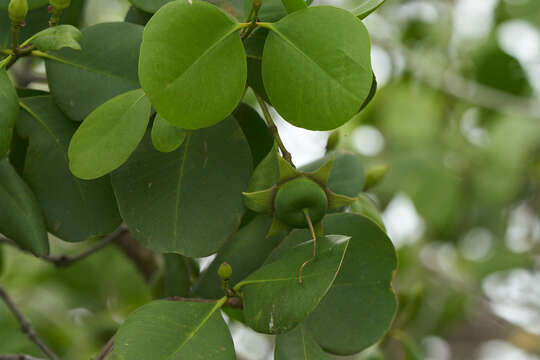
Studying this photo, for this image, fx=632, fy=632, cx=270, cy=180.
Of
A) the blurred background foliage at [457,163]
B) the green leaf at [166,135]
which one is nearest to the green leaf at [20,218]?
the green leaf at [166,135]

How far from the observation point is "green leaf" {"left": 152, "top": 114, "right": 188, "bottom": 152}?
0.46 metres

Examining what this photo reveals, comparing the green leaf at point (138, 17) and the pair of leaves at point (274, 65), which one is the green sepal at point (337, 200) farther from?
the green leaf at point (138, 17)

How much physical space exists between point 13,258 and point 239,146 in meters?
1.07

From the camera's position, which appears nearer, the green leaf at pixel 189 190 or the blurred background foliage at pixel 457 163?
the green leaf at pixel 189 190

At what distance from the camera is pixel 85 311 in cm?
132

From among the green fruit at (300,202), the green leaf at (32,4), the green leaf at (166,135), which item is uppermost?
the green leaf at (32,4)

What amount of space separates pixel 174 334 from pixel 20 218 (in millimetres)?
155

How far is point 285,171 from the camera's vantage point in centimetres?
49

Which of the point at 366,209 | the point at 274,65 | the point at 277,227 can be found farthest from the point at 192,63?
the point at 366,209

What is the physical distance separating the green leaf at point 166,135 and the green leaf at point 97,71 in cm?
7

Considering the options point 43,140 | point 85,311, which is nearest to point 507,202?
point 85,311

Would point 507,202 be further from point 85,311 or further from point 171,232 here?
point 171,232

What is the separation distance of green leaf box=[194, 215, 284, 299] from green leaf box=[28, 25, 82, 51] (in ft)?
0.72

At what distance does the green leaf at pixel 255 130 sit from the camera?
1.87 feet
